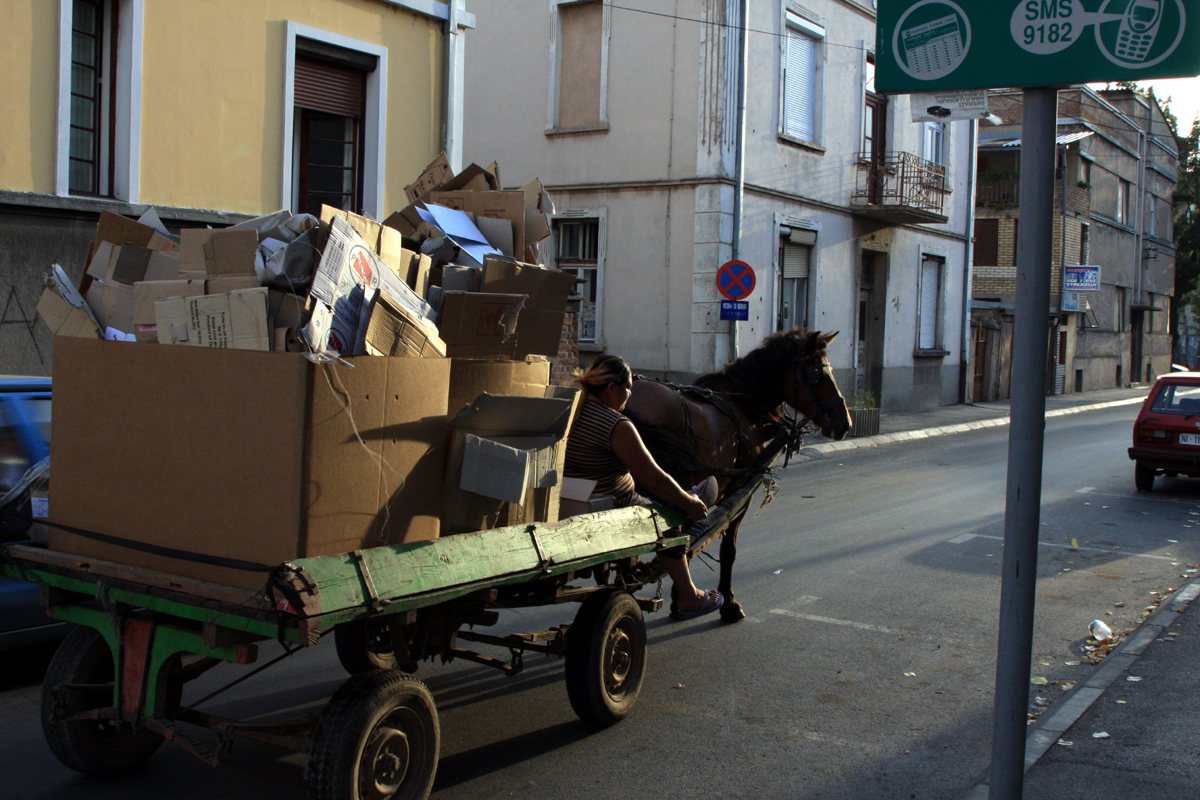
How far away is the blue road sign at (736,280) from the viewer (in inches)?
589

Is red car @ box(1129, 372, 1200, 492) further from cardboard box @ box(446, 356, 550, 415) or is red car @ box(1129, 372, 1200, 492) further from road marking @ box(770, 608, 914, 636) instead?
cardboard box @ box(446, 356, 550, 415)

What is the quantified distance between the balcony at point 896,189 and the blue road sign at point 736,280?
764cm

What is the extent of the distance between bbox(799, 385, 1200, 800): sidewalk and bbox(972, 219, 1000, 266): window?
28178 mm

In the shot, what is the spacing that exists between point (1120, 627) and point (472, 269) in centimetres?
506

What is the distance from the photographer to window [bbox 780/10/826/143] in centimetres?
1931

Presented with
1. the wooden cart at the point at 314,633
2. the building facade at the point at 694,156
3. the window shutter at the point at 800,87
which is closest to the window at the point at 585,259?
the building facade at the point at 694,156

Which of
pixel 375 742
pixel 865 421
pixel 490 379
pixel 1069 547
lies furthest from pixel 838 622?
pixel 865 421

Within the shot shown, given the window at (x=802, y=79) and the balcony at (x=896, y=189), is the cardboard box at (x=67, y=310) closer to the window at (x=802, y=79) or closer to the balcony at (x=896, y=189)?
the window at (x=802, y=79)

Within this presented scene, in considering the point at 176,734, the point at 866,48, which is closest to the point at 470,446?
the point at 176,734

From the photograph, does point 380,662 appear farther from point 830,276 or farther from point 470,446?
point 830,276

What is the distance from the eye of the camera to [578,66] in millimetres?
19188

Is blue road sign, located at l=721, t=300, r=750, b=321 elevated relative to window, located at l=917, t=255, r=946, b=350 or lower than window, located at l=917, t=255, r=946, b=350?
lower

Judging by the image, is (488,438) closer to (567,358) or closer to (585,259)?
(567,358)

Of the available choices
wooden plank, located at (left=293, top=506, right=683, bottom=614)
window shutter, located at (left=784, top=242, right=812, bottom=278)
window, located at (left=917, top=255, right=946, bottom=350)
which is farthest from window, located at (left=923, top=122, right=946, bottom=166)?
wooden plank, located at (left=293, top=506, right=683, bottom=614)
